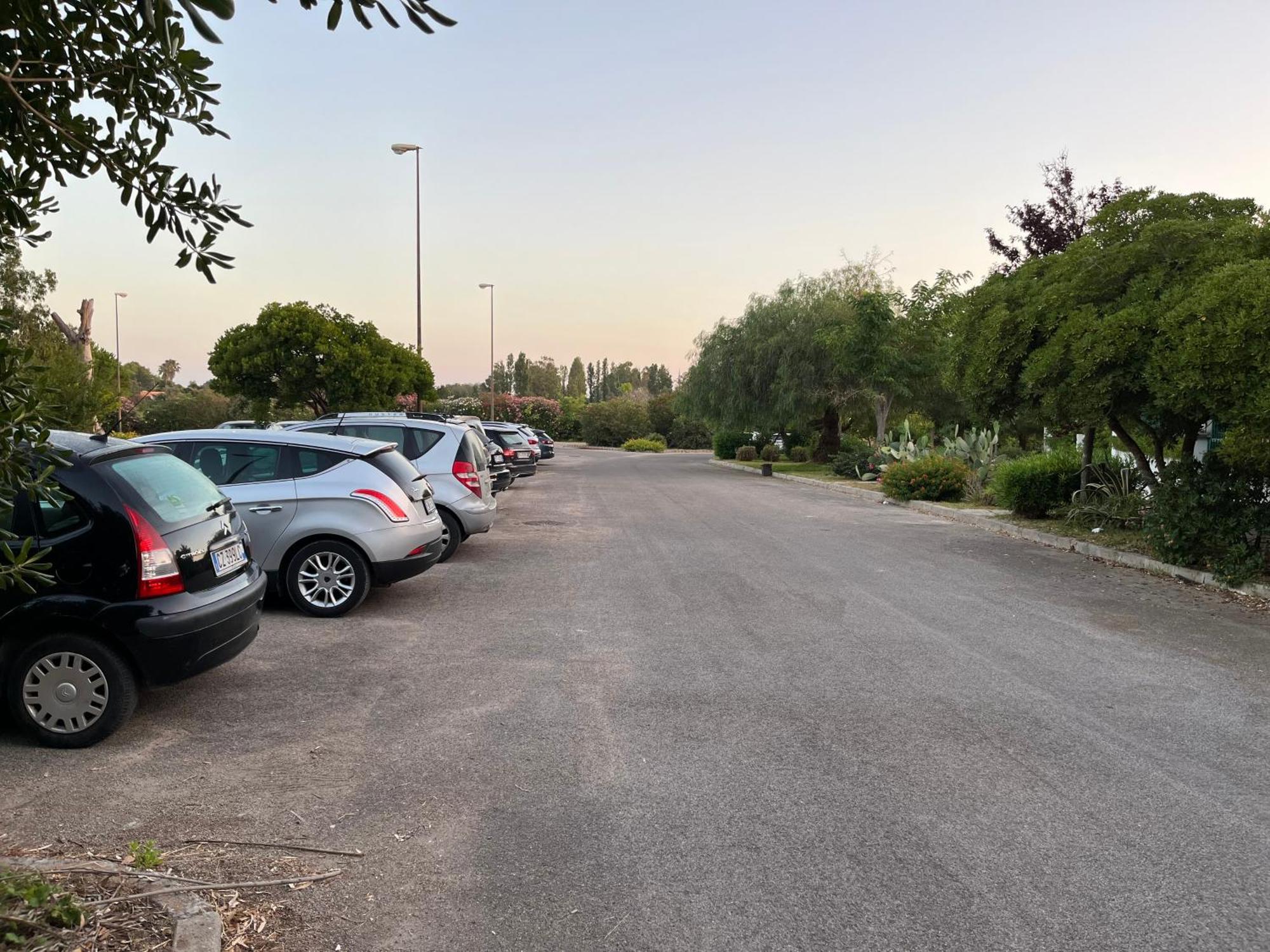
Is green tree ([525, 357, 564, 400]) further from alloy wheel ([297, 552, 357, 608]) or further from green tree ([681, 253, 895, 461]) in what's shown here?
alloy wheel ([297, 552, 357, 608])

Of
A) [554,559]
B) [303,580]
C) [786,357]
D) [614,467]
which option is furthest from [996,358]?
[614,467]

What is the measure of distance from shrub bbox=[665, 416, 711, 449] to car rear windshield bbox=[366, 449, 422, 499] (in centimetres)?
5941

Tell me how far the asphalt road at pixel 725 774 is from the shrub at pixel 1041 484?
7.70 meters

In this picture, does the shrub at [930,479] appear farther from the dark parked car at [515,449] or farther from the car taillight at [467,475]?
the car taillight at [467,475]

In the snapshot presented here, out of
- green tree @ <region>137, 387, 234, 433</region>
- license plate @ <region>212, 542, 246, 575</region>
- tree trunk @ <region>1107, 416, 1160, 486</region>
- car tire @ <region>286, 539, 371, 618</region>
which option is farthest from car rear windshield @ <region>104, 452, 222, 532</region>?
green tree @ <region>137, 387, 234, 433</region>

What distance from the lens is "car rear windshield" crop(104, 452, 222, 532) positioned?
496 cm

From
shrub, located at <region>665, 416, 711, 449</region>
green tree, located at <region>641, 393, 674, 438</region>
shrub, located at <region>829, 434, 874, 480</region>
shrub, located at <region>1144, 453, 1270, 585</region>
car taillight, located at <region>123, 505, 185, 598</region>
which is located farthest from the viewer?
green tree, located at <region>641, 393, 674, 438</region>

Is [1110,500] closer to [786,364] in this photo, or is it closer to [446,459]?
[446,459]

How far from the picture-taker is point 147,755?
15.5 feet

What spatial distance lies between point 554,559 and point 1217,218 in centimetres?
941

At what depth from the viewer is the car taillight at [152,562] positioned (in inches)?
191

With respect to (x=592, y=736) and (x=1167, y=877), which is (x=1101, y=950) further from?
(x=592, y=736)

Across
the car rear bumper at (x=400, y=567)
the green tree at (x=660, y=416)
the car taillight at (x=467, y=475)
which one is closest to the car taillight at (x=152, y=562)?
the car rear bumper at (x=400, y=567)

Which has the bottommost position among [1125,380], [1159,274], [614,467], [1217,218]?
[614,467]
